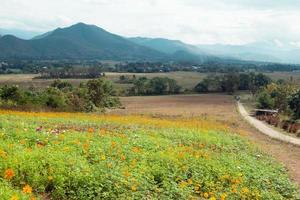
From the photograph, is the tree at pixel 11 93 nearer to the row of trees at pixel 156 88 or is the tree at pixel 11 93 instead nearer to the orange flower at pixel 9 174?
the orange flower at pixel 9 174

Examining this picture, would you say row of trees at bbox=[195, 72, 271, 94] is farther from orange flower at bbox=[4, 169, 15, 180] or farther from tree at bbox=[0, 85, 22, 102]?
orange flower at bbox=[4, 169, 15, 180]

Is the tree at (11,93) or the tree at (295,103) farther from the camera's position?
the tree at (295,103)

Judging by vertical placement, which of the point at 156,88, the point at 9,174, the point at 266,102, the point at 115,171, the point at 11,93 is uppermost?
the point at 9,174

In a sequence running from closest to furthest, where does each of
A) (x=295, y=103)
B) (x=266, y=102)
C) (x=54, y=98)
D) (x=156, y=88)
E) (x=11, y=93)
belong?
(x=11, y=93) → (x=54, y=98) → (x=295, y=103) → (x=266, y=102) → (x=156, y=88)

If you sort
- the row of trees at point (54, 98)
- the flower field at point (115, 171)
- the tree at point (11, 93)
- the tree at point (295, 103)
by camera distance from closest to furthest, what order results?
the flower field at point (115, 171), the row of trees at point (54, 98), the tree at point (11, 93), the tree at point (295, 103)

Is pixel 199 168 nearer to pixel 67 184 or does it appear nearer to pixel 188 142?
pixel 67 184

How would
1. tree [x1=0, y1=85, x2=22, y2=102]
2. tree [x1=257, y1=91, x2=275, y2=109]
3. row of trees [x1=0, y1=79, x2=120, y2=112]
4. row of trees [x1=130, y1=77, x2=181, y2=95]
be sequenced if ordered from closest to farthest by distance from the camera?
row of trees [x1=0, y1=79, x2=120, y2=112] < tree [x1=0, y1=85, x2=22, y2=102] < tree [x1=257, y1=91, x2=275, y2=109] < row of trees [x1=130, y1=77, x2=181, y2=95]

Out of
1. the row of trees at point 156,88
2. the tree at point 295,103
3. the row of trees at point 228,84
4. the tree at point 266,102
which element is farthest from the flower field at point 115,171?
the row of trees at point 228,84

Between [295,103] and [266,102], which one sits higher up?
[295,103]

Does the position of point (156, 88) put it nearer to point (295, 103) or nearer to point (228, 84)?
point (228, 84)

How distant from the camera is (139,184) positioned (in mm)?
11680

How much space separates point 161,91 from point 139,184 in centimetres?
13759

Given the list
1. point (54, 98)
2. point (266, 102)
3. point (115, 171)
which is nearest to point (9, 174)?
point (115, 171)

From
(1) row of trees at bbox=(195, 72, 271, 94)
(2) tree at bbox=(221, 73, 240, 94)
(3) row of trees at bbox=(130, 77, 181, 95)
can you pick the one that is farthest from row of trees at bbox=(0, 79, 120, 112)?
(2) tree at bbox=(221, 73, 240, 94)
